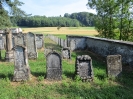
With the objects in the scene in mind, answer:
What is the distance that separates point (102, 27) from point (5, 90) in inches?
686

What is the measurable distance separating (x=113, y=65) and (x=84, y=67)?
1415 millimetres

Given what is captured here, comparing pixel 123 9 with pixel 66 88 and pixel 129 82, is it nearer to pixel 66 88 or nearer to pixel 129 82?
pixel 129 82

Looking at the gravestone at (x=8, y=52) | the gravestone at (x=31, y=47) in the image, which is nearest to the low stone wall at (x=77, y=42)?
the gravestone at (x=31, y=47)

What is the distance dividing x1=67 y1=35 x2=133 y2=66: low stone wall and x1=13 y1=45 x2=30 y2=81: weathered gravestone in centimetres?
555

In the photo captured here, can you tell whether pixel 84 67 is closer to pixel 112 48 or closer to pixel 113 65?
pixel 113 65

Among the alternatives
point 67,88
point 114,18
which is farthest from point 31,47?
point 114,18

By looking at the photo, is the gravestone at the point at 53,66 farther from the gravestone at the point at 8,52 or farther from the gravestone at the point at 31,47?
the gravestone at the point at 31,47

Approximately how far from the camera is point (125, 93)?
7.09 metres

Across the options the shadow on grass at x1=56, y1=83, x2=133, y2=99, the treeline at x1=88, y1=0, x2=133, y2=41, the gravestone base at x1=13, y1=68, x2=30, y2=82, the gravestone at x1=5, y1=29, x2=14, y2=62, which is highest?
the treeline at x1=88, y1=0, x2=133, y2=41

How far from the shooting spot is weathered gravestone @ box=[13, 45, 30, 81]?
28.2 ft

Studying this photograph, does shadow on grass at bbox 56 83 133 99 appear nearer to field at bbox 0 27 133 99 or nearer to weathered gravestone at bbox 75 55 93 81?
field at bbox 0 27 133 99

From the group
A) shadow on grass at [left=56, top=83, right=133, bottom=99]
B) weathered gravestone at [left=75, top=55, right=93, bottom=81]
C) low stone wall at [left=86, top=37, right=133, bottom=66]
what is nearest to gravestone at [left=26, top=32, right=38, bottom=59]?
low stone wall at [left=86, top=37, right=133, bottom=66]

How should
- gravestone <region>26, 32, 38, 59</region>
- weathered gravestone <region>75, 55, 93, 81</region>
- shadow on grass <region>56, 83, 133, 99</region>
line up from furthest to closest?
gravestone <region>26, 32, 38, 59</region>
weathered gravestone <region>75, 55, 93, 81</region>
shadow on grass <region>56, 83, 133, 99</region>

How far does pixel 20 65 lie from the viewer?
28.7 ft
